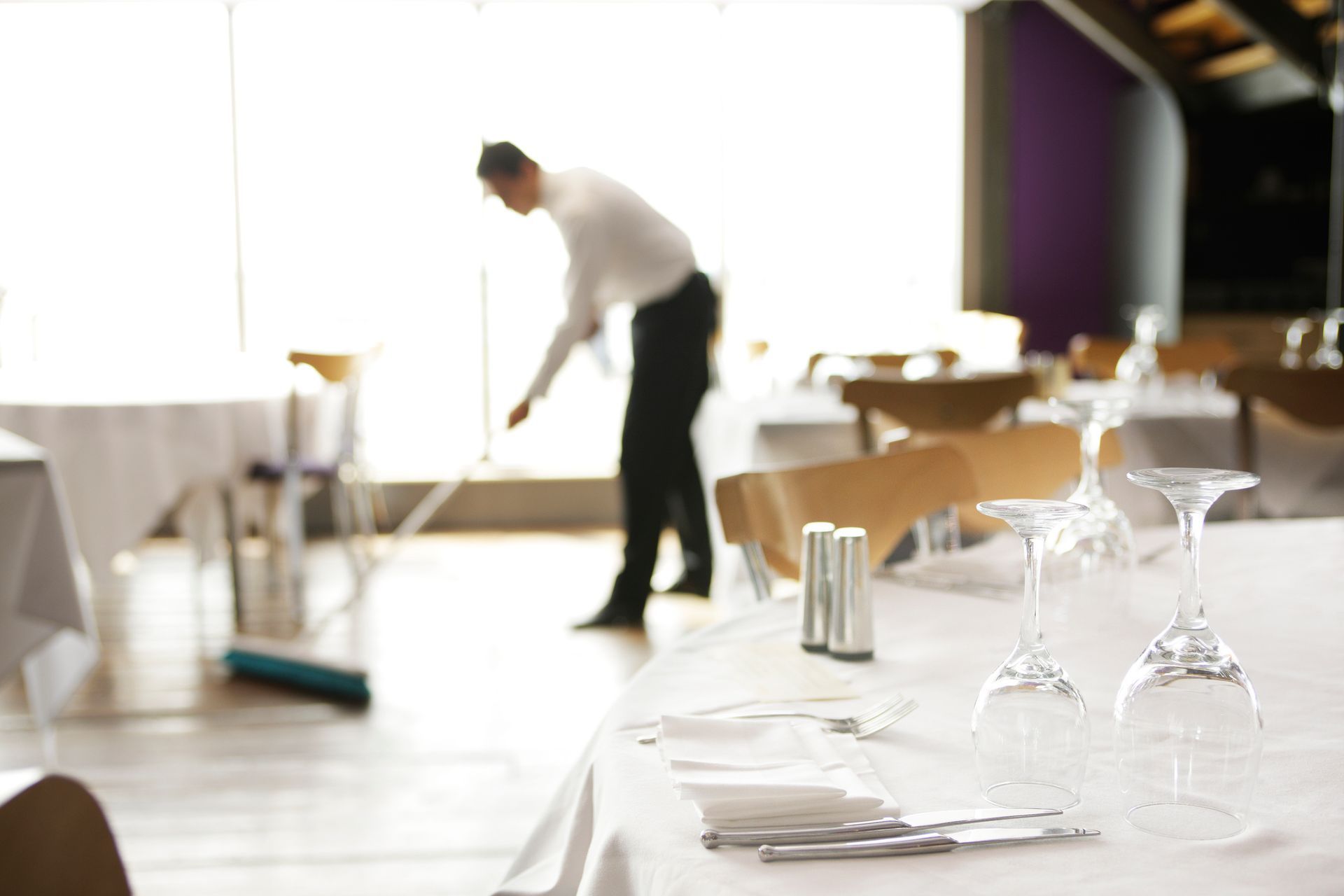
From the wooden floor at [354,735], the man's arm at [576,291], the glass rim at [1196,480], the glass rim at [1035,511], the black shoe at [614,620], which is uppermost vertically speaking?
the man's arm at [576,291]

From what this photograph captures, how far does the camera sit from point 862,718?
38.4 inches

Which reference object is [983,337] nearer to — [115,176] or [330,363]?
[330,363]

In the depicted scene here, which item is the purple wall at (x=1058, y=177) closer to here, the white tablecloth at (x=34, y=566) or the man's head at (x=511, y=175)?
the man's head at (x=511, y=175)

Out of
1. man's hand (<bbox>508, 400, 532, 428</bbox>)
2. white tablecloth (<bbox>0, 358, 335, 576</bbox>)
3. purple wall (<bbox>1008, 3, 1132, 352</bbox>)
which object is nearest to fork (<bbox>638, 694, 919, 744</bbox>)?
man's hand (<bbox>508, 400, 532, 428</bbox>)

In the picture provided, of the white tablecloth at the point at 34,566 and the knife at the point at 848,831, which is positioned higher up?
the knife at the point at 848,831

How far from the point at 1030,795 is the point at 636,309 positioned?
3401 millimetres

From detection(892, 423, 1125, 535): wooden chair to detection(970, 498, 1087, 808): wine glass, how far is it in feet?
4.43

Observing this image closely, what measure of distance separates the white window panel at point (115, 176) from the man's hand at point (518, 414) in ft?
10.5

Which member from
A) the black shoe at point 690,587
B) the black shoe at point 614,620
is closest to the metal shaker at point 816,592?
the black shoe at point 614,620

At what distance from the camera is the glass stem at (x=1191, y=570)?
29.4 inches

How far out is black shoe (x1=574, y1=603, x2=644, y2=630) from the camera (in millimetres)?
4211

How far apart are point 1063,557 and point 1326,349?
316 cm

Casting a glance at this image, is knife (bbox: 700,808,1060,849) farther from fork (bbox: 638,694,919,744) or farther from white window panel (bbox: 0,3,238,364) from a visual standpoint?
white window panel (bbox: 0,3,238,364)

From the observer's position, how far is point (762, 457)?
11.4 ft
